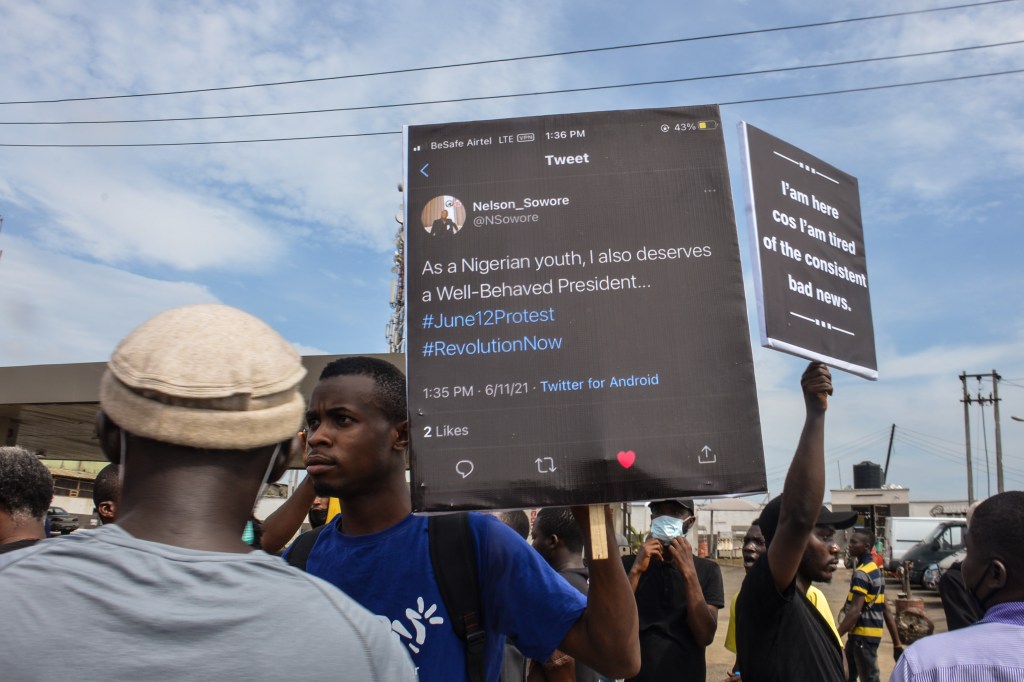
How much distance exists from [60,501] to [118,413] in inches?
1975

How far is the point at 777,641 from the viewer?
3.34 m

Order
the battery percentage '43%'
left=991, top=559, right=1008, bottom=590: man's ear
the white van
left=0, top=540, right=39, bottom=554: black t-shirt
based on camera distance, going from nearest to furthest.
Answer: left=991, top=559, right=1008, bottom=590: man's ear
the battery percentage '43%'
left=0, top=540, right=39, bottom=554: black t-shirt
the white van

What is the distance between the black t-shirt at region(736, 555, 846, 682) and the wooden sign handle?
45.5 inches

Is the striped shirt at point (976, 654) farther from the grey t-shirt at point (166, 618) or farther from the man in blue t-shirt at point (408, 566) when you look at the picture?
the grey t-shirt at point (166, 618)

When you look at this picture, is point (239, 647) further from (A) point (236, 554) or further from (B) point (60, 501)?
(B) point (60, 501)

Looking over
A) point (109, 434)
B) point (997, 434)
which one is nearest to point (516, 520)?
point (109, 434)

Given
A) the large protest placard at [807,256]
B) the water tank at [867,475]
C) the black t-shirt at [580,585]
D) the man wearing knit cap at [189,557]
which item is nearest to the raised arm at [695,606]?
the black t-shirt at [580,585]

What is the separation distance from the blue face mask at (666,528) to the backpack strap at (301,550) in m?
2.86

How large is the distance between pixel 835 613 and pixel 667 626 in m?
16.6

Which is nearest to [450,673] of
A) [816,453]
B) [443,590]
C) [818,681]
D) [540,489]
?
[443,590]

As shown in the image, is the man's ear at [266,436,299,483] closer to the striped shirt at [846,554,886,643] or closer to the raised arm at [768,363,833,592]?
the raised arm at [768,363,833,592]

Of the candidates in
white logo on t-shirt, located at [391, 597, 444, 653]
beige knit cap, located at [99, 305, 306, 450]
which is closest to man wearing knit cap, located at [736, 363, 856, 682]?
white logo on t-shirt, located at [391, 597, 444, 653]

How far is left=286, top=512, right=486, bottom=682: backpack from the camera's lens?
230 centimetres

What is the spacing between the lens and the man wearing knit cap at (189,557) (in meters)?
1.14
